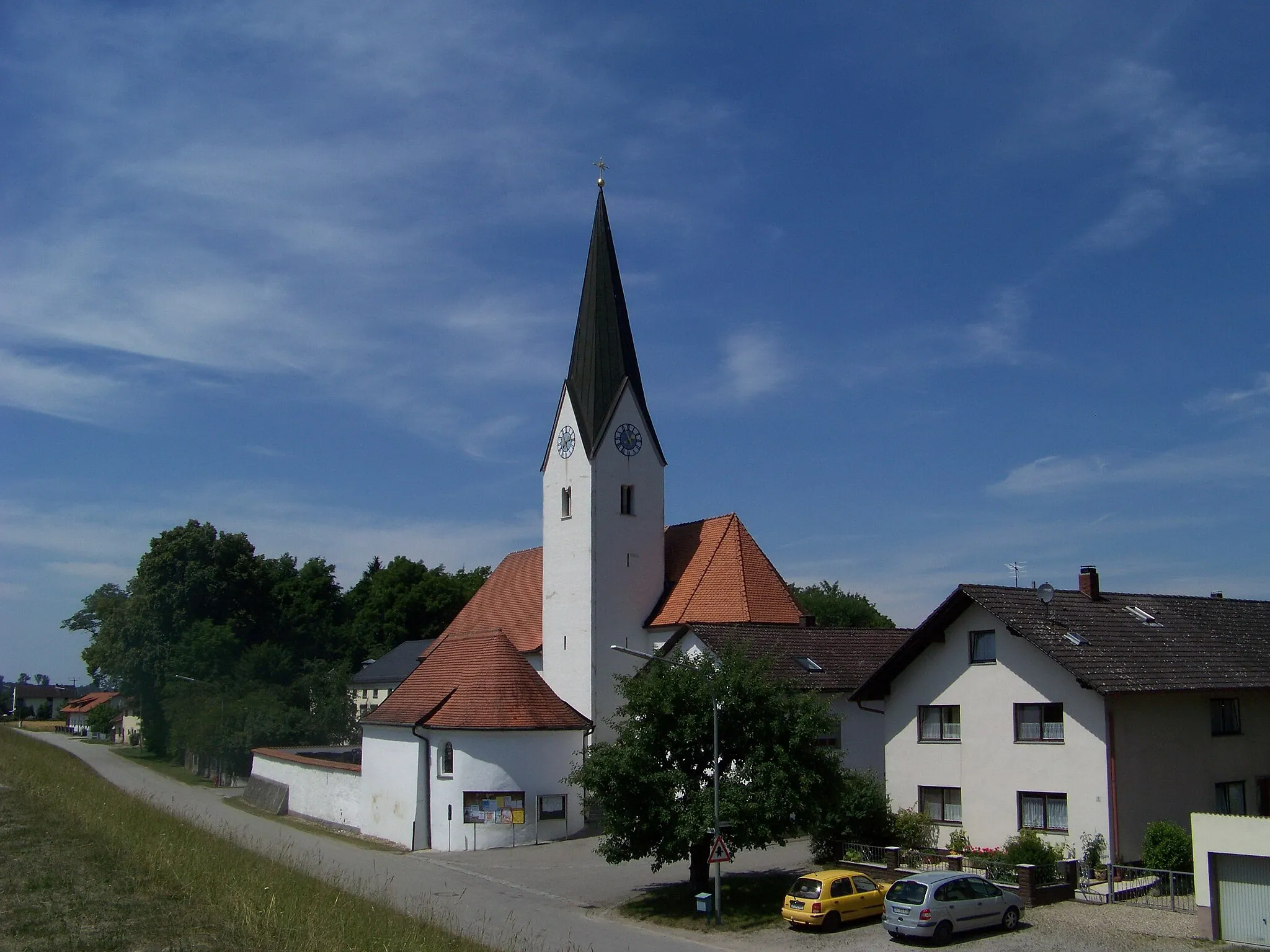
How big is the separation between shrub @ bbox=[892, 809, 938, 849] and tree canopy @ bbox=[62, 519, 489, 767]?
3852 centimetres

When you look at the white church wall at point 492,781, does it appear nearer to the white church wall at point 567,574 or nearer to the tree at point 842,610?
the white church wall at point 567,574

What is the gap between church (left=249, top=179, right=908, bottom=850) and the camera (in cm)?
3619

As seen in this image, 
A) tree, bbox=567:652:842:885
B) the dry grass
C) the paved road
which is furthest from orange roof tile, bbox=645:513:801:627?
the dry grass

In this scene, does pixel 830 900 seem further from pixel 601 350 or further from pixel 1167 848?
pixel 601 350

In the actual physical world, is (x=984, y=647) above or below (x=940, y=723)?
above

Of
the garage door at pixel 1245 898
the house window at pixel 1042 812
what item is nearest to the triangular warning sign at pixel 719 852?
the house window at pixel 1042 812

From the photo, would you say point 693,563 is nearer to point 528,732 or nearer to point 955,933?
point 528,732

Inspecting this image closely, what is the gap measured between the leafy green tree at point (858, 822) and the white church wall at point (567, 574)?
15.4 metres

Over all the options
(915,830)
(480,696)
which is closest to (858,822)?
(915,830)

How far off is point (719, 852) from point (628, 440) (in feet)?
76.2

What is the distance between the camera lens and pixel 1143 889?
74.3ft

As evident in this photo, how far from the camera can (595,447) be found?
4391 cm

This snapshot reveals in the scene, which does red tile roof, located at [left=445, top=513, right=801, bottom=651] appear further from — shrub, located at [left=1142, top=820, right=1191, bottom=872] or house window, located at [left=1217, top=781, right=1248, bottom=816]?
shrub, located at [left=1142, top=820, right=1191, bottom=872]

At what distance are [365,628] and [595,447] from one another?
159ft
